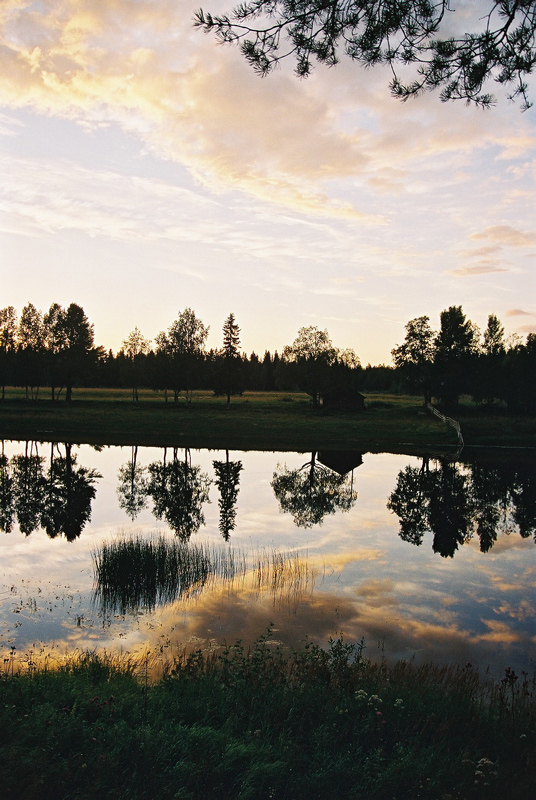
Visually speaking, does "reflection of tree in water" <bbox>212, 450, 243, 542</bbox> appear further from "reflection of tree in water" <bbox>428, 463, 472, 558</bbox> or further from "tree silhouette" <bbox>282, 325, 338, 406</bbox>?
"tree silhouette" <bbox>282, 325, 338, 406</bbox>

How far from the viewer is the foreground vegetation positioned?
6.31 m

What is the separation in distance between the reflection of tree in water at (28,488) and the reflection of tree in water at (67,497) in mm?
356

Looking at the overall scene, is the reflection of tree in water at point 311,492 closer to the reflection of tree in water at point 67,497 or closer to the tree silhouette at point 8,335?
the reflection of tree in water at point 67,497

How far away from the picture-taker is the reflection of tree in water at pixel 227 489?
24.9 metres

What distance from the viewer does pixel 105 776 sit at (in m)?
6.21

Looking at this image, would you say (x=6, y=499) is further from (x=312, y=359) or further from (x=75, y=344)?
(x=312, y=359)

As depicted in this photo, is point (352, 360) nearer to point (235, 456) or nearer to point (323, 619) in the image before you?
point (235, 456)

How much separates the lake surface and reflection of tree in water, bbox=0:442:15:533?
10cm

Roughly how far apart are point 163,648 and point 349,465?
119 ft

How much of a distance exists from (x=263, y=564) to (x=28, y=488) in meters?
18.5

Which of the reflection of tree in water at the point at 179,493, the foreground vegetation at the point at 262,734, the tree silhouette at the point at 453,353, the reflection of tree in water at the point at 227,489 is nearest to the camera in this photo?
the foreground vegetation at the point at 262,734

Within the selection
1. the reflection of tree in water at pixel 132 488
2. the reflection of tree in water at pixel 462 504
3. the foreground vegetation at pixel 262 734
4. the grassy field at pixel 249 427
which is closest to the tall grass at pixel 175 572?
the foreground vegetation at pixel 262 734

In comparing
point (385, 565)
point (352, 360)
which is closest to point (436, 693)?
point (385, 565)

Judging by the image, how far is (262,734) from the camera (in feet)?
24.8
